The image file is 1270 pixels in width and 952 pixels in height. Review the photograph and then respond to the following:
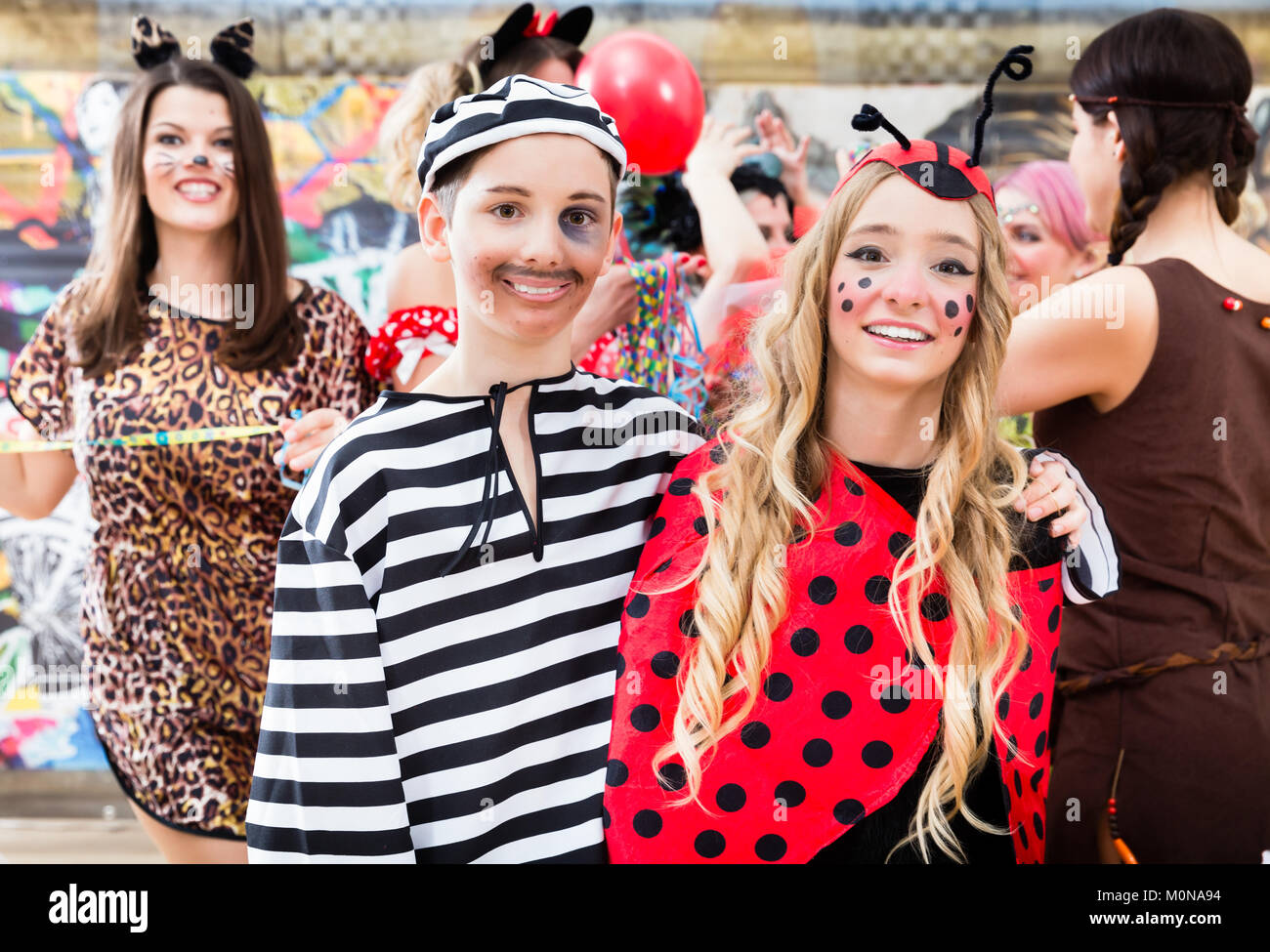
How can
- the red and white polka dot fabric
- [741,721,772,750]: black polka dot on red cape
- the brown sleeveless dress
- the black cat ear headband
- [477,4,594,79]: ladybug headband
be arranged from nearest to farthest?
[741,721,772,750]: black polka dot on red cape → the brown sleeveless dress → the red and white polka dot fabric → the black cat ear headband → [477,4,594,79]: ladybug headband

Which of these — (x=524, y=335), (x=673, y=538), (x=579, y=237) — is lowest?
(x=673, y=538)

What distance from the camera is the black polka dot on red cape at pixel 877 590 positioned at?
58.8 inches

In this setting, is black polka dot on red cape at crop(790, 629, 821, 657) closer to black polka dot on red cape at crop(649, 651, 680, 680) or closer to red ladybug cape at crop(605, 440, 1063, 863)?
red ladybug cape at crop(605, 440, 1063, 863)

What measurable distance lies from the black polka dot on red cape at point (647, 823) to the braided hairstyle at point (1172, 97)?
1319mm

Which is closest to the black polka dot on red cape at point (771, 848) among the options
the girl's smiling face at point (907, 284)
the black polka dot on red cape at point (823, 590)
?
the black polka dot on red cape at point (823, 590)

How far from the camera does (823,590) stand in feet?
4.91

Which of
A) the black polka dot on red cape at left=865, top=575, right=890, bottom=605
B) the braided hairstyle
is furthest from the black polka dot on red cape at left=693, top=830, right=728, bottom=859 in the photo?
the braided hairstyle

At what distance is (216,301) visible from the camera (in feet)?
7.42

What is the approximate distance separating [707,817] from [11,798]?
3285 mm

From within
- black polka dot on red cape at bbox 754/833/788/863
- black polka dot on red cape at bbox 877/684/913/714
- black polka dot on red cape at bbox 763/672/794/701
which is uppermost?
black polka dot on red cape at bbox 763/672/794/701

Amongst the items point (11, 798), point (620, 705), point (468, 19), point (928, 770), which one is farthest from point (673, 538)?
point (11, 798)

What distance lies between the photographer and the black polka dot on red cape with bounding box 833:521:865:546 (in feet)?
4.97

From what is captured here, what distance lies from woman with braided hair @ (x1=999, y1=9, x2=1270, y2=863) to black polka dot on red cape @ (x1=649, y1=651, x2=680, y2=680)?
771mm
